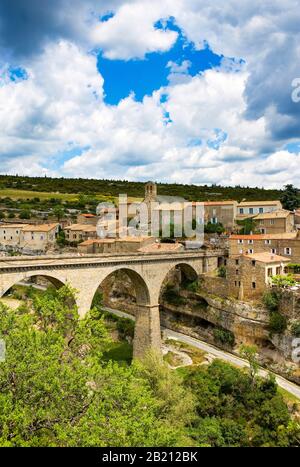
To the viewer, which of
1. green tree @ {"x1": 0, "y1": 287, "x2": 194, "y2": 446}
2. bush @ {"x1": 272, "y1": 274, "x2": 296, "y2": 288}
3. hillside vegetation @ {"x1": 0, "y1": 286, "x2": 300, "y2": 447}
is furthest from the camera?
bush @ {"x1": 272, "y1": 274, "x2": 296, "y2": 288}

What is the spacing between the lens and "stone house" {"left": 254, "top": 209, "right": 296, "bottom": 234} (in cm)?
5400

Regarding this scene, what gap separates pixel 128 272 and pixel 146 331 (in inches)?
245

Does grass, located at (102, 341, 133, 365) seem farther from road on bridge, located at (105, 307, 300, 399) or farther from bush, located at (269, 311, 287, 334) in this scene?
bush, located at (269, 311, 287, 334)

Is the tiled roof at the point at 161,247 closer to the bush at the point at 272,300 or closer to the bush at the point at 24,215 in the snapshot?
the bush at the point at 272,300

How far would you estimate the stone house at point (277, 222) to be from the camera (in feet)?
177

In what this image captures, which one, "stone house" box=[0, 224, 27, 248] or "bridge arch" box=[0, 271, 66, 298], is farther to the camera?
"stone house" box=[0, 224, 27, 248]

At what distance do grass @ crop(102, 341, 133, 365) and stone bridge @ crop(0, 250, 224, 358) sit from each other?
1789 mm

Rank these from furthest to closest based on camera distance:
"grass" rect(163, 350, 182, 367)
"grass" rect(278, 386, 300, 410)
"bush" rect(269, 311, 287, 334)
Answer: "grass" rect(163, 350, 182, 367) → "bush" rect(269, 311, 287, 334) → "grass" rect(278, 386, 300, 410)

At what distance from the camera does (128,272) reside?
132 feet

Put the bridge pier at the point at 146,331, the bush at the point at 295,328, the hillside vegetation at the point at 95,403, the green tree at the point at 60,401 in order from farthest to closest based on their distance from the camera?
the bridge pier at the point at 146,331 → the bush at the point at 295,328 → the hillside vegetation at the point at 95,403 → the green tree at the point at 60,401

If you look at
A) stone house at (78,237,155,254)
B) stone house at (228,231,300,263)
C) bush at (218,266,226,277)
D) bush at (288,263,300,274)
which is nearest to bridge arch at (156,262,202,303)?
bush at (218,266,226,277)

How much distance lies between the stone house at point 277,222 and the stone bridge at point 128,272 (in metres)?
8.92

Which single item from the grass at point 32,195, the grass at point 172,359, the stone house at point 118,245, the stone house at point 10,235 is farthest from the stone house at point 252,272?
the grass at point 32,195
